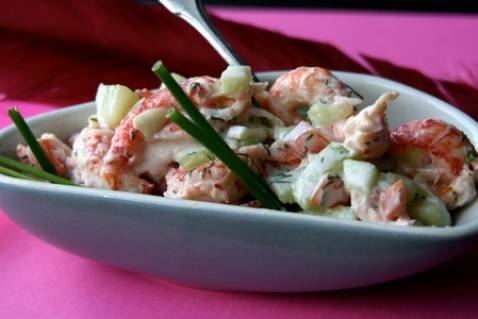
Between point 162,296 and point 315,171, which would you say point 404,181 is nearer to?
point 315,171

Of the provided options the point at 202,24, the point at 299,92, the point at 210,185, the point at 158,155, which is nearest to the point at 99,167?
the point at 158,155

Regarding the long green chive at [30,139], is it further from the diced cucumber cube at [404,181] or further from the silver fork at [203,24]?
the diced cucumber cube at [404,181]

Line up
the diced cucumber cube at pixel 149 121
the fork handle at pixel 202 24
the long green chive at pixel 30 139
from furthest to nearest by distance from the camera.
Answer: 1. the fork handle at pixel 202 24
2. the long green chive at pixel 30 139
3. the diced cucumber cube at pixel 149 121

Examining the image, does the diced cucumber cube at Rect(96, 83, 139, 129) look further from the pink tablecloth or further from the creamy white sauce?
the pink tablecloth

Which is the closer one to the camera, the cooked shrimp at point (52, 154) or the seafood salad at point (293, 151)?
the seafood salad at point (293, 151)

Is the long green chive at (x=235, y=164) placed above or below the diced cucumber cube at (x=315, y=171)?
above

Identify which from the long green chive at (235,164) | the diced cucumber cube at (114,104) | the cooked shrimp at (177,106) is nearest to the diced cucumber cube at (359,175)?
the long green chive at (235,164)

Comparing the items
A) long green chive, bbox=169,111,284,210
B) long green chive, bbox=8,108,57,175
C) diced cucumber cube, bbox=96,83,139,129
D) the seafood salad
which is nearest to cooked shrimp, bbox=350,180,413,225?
the seafood salad

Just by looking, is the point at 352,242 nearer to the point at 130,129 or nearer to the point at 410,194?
the point at 410,194
